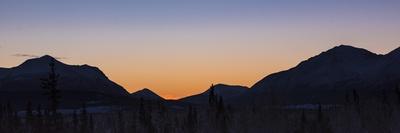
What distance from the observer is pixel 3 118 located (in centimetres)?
5178

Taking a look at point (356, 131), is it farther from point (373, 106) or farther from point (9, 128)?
point (9, 128)

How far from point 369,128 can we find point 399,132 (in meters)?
2.89

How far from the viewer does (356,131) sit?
47781 millimetres

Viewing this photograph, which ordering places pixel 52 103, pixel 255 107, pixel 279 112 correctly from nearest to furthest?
1. pixel 52 103
2. pixel 279 112
3. pixel 255 107

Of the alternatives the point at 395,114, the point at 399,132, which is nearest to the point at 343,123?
the point at 395,114

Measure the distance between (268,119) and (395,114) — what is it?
989cm

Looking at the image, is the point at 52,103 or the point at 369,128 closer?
the point at 52,103

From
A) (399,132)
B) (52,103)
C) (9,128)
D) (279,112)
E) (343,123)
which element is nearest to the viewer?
(52,103)

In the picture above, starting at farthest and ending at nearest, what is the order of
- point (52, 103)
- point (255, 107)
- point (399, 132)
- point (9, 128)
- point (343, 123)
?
1. point (255, 107)
2. point (343, 123)
3. point (399, 132)
4. point (9, 128)
5. point (52, 103)

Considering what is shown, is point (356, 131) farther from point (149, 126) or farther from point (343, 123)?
point (149, 126)

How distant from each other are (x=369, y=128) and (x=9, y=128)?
871 inches

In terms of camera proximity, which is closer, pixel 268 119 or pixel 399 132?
pixel 399 132

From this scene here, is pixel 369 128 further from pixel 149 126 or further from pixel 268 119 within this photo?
pixel 149 126

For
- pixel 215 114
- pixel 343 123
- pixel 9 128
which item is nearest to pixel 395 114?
pixel 343 123
